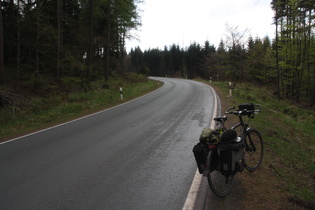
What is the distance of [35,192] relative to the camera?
385 cm

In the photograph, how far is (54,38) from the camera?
1852 centimetres

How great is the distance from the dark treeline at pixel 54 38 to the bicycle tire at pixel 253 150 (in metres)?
15.3

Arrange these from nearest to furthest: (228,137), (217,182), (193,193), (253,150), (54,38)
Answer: (228,137) → (193,193) → (217,182) → (253,150) → (54,38)

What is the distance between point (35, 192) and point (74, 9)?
27.1 m

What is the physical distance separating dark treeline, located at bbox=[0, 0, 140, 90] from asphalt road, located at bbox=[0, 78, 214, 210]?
10.9 metres

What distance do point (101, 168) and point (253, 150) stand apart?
3342 millimetres

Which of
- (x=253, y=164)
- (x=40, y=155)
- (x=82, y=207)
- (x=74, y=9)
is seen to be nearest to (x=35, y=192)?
(x=82, y=207)

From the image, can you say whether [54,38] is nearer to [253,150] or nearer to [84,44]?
[84,44]

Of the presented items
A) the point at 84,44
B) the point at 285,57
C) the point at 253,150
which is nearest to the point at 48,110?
the point at 253,150

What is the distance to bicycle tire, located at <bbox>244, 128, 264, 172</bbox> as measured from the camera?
4566 millimetres

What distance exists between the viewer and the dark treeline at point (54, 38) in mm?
17047

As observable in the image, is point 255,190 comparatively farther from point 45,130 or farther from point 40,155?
point 45,130

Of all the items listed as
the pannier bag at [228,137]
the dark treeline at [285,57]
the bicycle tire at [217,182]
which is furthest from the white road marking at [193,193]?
the dark treeline at [285,57]

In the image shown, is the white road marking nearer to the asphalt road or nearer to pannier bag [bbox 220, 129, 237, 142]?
the asphalt road
